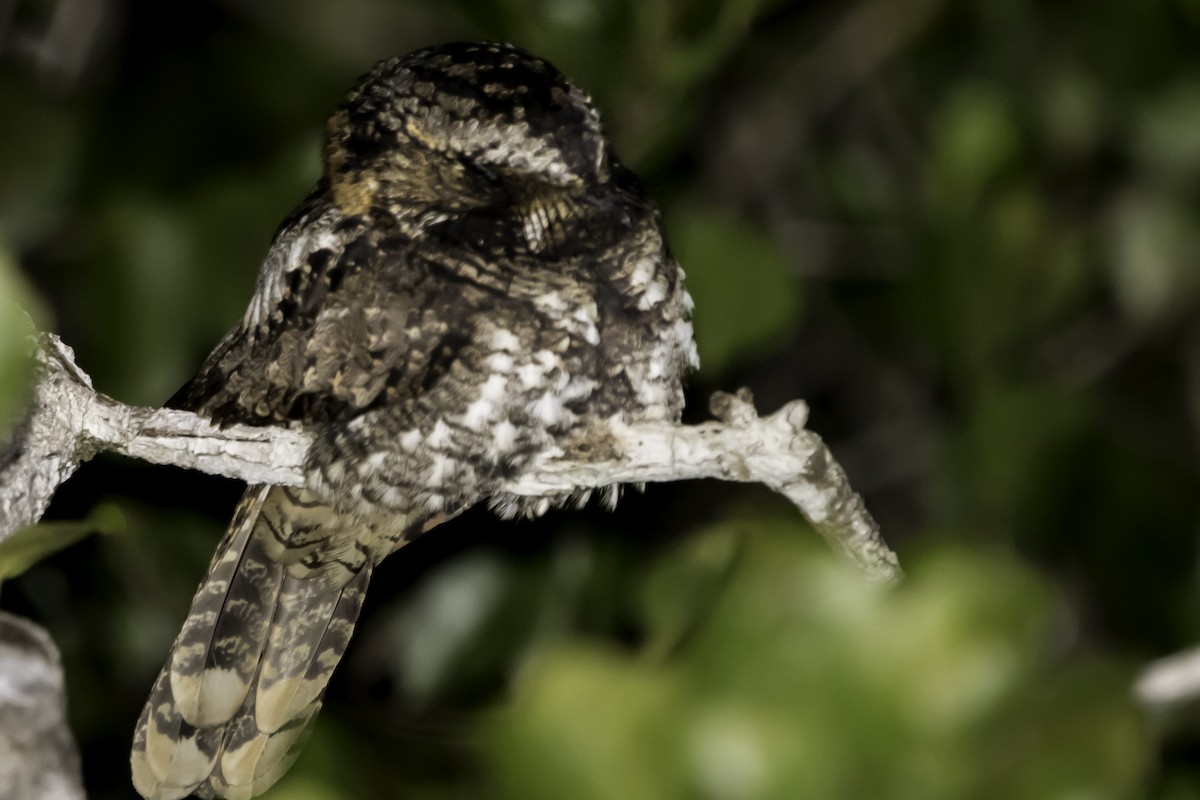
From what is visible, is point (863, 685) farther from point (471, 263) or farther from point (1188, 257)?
point (1188, 257)

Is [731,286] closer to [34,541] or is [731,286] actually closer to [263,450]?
[263,450]

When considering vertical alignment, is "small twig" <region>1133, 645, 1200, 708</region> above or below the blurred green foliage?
above

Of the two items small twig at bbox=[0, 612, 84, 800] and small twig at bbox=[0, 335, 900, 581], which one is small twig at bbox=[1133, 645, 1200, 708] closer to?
small twig at bbox=[0, 335, 900, 581]

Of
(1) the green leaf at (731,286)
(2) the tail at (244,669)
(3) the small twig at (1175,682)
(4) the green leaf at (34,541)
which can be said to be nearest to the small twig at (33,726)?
(4) the green leaf at (34,541)

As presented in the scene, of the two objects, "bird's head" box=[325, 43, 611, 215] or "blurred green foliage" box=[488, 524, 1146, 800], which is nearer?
"blurred green foliage" box=[488, 524, 1146, 800]

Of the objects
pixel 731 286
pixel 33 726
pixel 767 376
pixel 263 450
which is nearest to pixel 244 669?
pixel 263 450

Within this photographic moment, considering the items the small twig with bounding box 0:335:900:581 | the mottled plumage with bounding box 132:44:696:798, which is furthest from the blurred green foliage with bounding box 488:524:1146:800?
the mottled plumage with bounding box 132:44:696:798

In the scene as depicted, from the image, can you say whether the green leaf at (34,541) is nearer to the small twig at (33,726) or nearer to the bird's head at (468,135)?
the small twig at (33,726)

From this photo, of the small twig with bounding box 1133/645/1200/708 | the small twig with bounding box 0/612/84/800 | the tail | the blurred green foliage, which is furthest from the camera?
the tail
